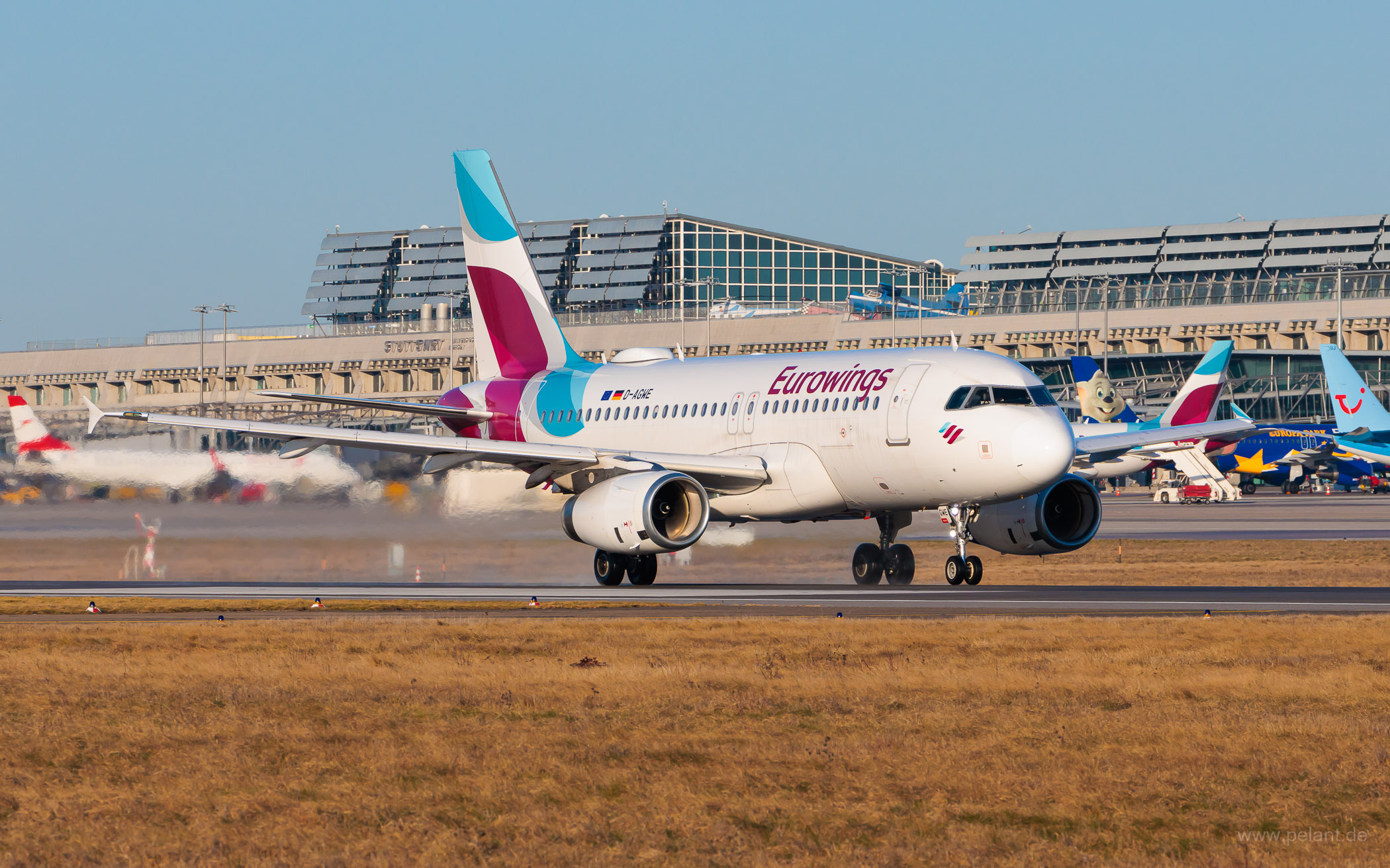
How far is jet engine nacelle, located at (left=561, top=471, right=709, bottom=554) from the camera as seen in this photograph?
2875cm

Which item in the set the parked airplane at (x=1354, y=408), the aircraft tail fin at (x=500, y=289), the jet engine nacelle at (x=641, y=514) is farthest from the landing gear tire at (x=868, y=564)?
the parked airplane at (x=1354, y=408)

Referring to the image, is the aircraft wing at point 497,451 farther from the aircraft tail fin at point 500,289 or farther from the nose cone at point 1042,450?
the aircraft tail fin at point 500,289

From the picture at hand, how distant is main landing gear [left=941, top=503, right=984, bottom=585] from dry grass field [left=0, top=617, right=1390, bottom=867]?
9.67 m

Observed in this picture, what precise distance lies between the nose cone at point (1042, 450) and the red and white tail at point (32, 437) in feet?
66.2

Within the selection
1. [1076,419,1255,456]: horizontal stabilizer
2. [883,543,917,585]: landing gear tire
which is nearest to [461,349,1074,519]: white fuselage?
[883,543,917,585]: landing gear tire

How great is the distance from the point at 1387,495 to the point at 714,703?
276 feet

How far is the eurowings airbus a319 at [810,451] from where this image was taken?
28.1m

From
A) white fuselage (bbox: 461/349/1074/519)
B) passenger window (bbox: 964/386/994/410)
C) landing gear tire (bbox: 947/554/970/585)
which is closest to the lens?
white fuselage (bbox: 461/349/1074/519)

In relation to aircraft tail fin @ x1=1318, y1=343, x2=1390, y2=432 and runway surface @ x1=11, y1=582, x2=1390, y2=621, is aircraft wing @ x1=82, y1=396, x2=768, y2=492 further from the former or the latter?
aircraft tail fin @ x1=1318, y1=343, x2=1390, y2=432

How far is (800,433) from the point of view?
99.5ft

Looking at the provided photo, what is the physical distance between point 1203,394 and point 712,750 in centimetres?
5829

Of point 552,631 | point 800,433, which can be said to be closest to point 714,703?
point 552,631

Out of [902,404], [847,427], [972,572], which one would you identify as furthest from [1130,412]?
[902,404]

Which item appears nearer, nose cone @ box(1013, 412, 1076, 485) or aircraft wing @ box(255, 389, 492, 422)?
nose cone @ box(1013, 412, 1076, 485)
